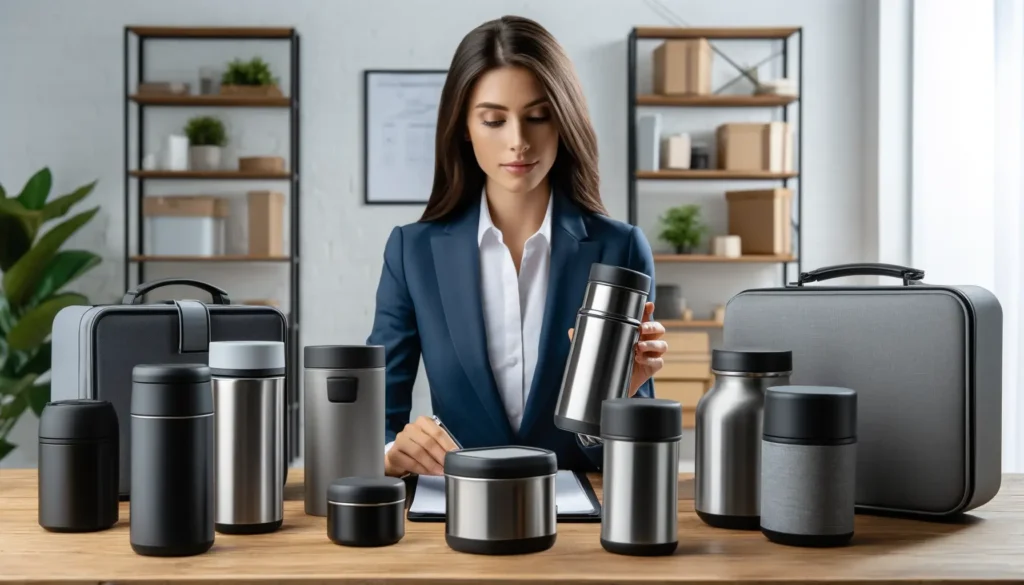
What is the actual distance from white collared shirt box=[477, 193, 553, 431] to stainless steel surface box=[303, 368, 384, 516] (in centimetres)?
54

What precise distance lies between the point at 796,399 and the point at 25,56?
172 inches

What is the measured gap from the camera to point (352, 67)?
14.3 ft

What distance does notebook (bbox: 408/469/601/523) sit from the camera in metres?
1.10

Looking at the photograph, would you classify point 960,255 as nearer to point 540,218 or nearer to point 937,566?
point 540,218

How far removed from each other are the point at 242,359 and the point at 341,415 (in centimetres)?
14

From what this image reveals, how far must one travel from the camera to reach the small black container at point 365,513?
98cm

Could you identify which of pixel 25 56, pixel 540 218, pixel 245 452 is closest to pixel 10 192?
→ pixel 25 56

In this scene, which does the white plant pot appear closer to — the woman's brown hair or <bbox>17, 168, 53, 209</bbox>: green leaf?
<bbox>17, 168, 53, 209</bbox>: green leaf

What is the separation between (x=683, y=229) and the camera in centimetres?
419

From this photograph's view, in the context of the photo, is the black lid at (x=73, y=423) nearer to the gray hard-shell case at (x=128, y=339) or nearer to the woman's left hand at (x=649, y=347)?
the gray hard-shell case at (x=128, y=339)

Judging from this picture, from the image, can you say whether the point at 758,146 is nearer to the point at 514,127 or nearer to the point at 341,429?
the point at 514,127


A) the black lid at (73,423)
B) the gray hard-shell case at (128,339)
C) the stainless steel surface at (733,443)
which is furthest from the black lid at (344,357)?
the stainless steel surface at (733,443)

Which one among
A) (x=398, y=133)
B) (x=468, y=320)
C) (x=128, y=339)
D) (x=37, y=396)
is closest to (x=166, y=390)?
(x=128, y=339)

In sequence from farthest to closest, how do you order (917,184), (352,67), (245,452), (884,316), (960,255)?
(352,67), (917,184), (960,255), (884,316), (245,452)
